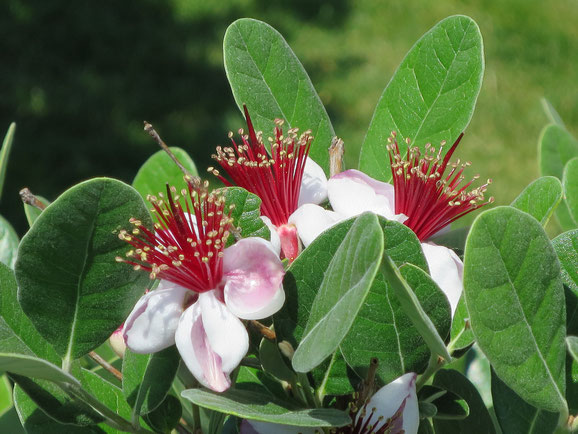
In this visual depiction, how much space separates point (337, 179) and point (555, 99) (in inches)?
160

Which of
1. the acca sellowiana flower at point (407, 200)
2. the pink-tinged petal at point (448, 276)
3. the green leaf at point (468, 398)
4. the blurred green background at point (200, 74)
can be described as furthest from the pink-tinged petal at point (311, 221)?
the blurred green background at point (200, 74)

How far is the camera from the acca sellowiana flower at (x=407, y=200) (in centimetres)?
81

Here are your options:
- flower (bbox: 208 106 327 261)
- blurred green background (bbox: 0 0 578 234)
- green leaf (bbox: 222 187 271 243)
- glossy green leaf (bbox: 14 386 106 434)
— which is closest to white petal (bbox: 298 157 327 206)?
flower (bbox: 208 106 327 261)

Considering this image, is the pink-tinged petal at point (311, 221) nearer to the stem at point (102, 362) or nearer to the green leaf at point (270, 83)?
the green leaf at point (270, 83)

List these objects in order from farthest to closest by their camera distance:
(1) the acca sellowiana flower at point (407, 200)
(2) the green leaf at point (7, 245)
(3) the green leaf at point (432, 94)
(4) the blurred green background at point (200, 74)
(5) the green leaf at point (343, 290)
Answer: (4) the blurred green background at point (200, 74) → (2) the green leaf at point (7, 245) → (3) the green leaf at point (432, 94) → (1) the acca sellowiana flower at point (407, 200) → (5) the green leaf at point (343, 290)

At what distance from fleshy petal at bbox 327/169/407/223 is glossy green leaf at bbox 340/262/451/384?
11 centimetres

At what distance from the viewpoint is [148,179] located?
1207 millimetres

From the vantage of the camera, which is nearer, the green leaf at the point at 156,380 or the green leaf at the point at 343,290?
the green leaf at the point at 343,290

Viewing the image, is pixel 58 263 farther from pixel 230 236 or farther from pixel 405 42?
pixel 405 42

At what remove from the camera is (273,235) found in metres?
0.82

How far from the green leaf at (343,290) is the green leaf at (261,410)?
0.04 metres

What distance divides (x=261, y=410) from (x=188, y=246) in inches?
7.5

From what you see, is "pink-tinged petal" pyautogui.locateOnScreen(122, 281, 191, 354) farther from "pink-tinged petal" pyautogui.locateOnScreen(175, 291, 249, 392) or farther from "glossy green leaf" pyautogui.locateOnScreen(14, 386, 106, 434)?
"glossy green leaf" pyautogui.locateOnScreen(14, 386, 106, 434)

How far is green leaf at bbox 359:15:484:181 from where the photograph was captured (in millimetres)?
944
